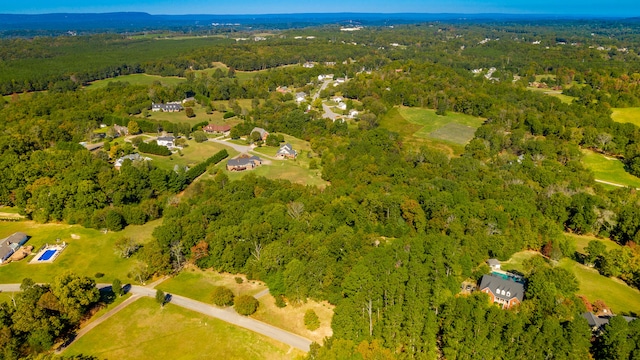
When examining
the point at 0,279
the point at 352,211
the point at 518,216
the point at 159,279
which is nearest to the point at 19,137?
the point at 0,279

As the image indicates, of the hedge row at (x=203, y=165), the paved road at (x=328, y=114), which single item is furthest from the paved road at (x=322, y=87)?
the hedge row at (x=203, y=165)

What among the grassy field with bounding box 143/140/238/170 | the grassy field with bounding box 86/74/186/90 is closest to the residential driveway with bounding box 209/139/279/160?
the grassy field with bounding box 143/140/238/170

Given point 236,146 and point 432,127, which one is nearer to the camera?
point 236,146

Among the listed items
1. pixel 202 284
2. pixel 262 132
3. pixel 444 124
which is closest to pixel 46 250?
pixel 202 284

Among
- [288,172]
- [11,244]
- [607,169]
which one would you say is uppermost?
[11,244]

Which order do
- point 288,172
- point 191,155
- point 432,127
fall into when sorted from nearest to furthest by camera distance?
point 288,172 → point 191,155 → point 432,127

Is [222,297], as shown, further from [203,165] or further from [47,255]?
[203,165]

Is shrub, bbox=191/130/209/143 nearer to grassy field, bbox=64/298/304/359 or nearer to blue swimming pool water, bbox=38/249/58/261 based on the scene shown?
blue swimming pool water, bbox=38/249/58/261
